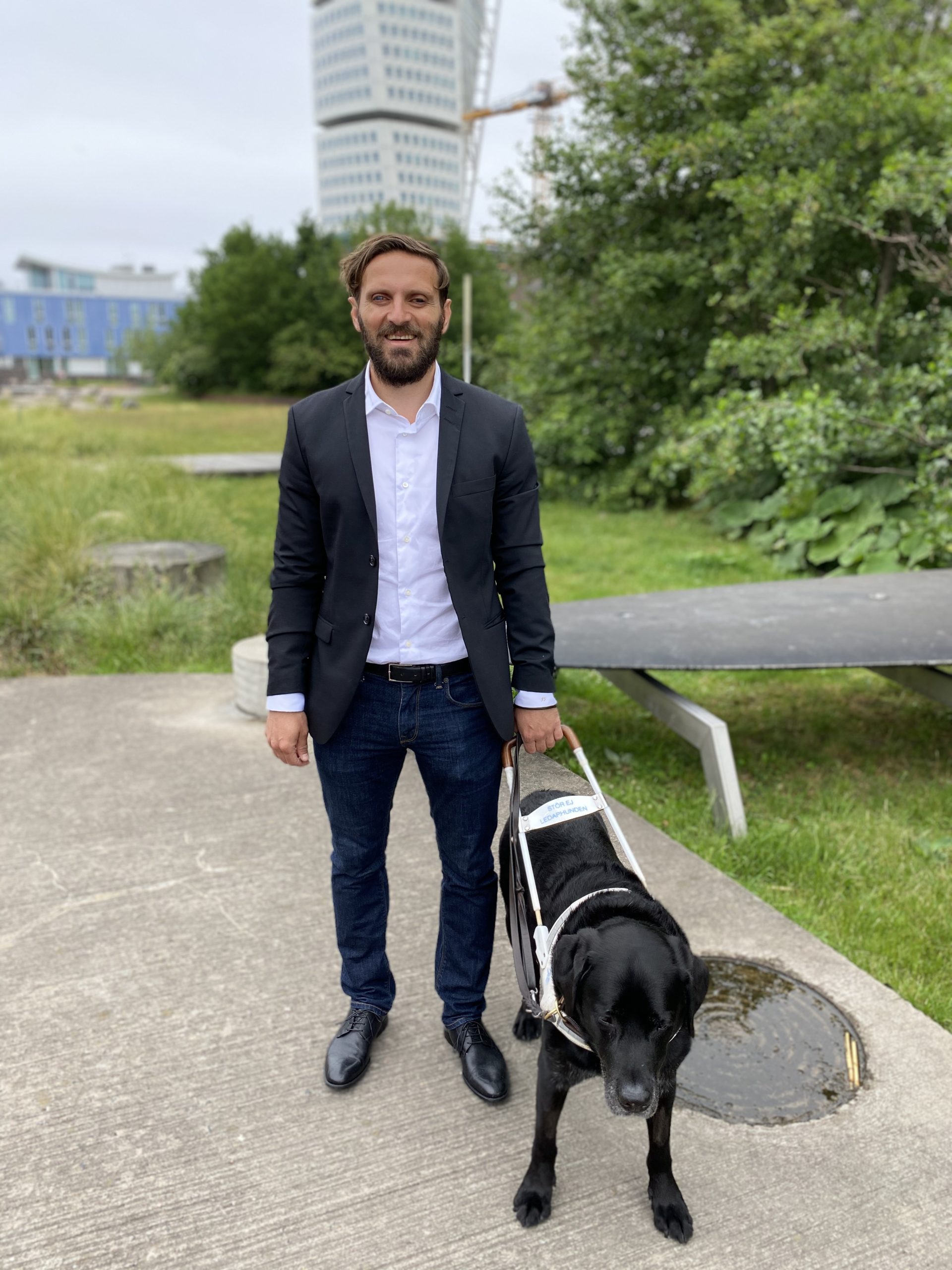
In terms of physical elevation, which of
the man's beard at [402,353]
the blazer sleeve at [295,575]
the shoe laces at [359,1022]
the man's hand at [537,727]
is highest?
the man's beard at [402,353]

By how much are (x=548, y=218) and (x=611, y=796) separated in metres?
11.0

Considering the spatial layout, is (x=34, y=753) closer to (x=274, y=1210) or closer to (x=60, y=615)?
(x=60, y=615)

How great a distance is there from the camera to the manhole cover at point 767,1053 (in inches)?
96.8

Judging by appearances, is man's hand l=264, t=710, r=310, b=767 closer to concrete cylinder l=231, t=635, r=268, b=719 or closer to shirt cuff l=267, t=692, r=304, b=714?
shirt cuff l=267, t=692, r=304, b=714

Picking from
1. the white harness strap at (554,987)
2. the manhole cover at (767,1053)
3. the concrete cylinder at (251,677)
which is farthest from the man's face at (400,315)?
the concrete cylinder at (251,677)

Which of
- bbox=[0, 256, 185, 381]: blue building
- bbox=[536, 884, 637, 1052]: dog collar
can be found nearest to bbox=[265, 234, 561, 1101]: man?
bbox=[536, 884, 637, 1052]: dog collar

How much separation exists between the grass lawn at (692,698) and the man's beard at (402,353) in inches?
95.5

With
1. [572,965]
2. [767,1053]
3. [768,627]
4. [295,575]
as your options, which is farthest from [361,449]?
[768,627]

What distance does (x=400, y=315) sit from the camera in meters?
2.14

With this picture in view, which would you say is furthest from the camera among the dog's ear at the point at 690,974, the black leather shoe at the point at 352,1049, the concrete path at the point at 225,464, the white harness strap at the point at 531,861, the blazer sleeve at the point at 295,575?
the concrete path at the point at 225,464

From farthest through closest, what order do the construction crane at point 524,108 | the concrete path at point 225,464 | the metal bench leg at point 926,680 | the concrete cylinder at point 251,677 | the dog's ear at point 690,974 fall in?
the construction crane at point 524,108 < the concrete path at point 225,464 < the concrete cylinder at point 251,677 < the metal bench leg at point 926,680 < the dog's ear at point 690,974

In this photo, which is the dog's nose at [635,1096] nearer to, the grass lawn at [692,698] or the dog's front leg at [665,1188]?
the dog's front leg at [665,1188]

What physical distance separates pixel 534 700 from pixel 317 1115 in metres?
1.20

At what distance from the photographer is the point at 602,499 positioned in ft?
43.3
